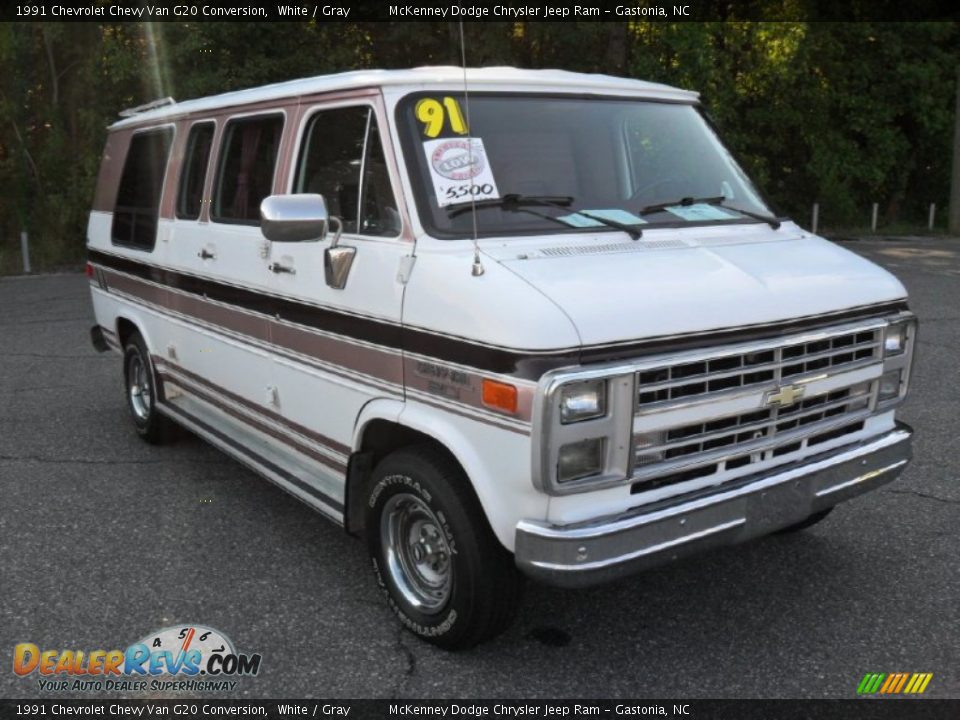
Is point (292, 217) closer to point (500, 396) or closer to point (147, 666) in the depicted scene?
point (500, 396)

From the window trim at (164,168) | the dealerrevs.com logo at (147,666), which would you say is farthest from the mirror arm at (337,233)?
the window trim at (164,168)

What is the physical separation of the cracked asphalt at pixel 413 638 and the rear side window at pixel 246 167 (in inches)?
65.1

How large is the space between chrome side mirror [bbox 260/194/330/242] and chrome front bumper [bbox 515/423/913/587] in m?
1.44

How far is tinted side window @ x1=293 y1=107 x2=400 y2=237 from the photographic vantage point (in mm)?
3723

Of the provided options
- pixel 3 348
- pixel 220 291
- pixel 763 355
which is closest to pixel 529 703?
pixel 763 355

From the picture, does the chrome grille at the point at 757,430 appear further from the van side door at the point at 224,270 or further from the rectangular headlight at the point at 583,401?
the van side door at the point at 224,270

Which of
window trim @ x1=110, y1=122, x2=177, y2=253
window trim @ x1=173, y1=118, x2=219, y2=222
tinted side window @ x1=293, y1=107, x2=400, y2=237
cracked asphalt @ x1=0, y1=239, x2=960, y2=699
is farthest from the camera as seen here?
window trim @ x1=110, y1=122, x2=177, y2=253

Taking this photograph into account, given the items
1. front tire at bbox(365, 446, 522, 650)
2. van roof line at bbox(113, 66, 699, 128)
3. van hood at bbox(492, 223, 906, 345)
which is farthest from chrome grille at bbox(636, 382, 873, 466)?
van roof line at bbox(113, 66, 699, 128)

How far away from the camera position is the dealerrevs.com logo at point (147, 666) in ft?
11.3

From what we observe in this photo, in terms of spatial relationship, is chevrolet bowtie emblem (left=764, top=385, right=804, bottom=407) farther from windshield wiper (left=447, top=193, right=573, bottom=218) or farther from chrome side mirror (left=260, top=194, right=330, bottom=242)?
chrome side mirror (left=260, top=194, right=330, bottom=242)

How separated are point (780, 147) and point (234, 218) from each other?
22582 millimetres

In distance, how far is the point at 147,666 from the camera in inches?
140

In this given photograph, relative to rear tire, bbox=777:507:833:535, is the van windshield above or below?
above

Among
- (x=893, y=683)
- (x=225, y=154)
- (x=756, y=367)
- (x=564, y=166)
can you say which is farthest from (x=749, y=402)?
(x=225, y=154)
